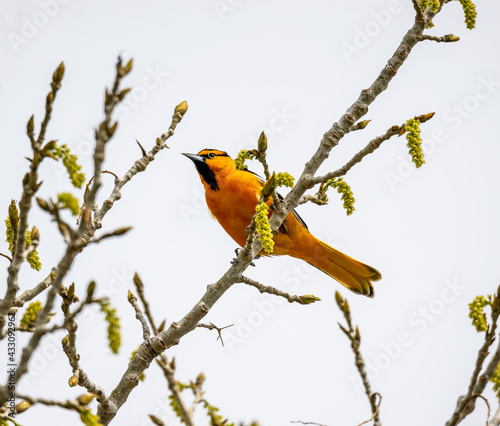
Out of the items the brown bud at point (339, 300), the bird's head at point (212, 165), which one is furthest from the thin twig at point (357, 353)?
the bird's head at point (212, 165)

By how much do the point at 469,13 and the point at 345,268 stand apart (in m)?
2.99

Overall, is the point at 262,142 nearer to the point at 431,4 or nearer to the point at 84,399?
the point at 431,4

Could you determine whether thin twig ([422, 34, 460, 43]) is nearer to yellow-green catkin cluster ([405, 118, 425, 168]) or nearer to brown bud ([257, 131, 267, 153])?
yellow-green catkin cluster ([405, 118, 425, 168])

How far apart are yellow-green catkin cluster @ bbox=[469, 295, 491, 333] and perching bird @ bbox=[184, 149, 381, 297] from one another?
3087mm

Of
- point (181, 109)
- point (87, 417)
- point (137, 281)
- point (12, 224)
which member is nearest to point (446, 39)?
point (181, 109)

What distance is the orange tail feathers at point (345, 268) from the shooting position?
5.96m

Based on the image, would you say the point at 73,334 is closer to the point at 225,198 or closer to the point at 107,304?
the point at 107,304

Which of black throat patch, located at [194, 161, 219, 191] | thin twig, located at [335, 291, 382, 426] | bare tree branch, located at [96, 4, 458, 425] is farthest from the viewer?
black throat patch, located at [194, 161, 219, 191]

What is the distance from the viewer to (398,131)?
323 cm

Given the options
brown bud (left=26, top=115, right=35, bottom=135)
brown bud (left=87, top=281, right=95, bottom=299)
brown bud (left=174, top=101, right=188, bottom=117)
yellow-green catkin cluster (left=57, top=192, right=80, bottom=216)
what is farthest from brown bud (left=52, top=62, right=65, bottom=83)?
brown bud (left=174, top=101, right=188, bottom=117)

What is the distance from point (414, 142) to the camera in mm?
2910

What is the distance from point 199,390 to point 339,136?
1.83 meters

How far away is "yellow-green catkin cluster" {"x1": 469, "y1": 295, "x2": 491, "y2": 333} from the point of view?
238 centimetres

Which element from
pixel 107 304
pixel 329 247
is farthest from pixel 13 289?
pixel 329 247
